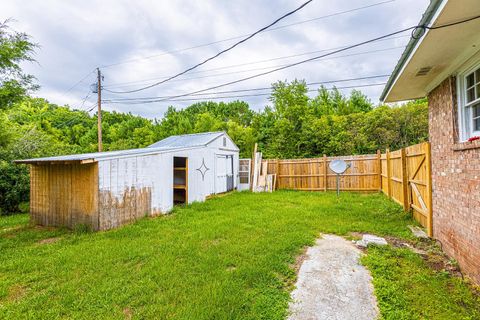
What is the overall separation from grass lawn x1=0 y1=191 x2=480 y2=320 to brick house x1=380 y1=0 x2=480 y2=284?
648 mm

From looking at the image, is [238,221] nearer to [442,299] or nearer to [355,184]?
[442,299]

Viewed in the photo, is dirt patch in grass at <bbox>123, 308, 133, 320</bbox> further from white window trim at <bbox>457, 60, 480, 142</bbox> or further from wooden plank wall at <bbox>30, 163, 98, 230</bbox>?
white window trim at <bbox>457, 60, 480, 142</bbox>

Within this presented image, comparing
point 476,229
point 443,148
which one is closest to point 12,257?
point 476,229

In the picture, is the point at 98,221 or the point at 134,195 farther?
the point at 134,195

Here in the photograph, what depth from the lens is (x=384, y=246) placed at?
162 inches

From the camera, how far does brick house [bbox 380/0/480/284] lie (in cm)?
256

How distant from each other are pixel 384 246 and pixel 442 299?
5.15 feet

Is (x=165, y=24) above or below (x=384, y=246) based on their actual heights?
above

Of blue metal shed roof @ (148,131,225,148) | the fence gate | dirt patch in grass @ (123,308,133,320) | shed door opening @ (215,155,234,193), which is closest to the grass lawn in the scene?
dirt patch in grass @ (123,308,133,320)

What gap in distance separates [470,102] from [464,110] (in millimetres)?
200

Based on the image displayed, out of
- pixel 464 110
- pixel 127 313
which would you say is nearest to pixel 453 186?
pixel 464 110

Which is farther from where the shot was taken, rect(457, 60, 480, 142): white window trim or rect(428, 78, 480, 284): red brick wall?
rect(457, 60, 480, 142): white window trim

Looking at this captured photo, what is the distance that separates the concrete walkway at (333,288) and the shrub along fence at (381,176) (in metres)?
2.14

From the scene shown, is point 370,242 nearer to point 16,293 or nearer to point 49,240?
point 16,293
